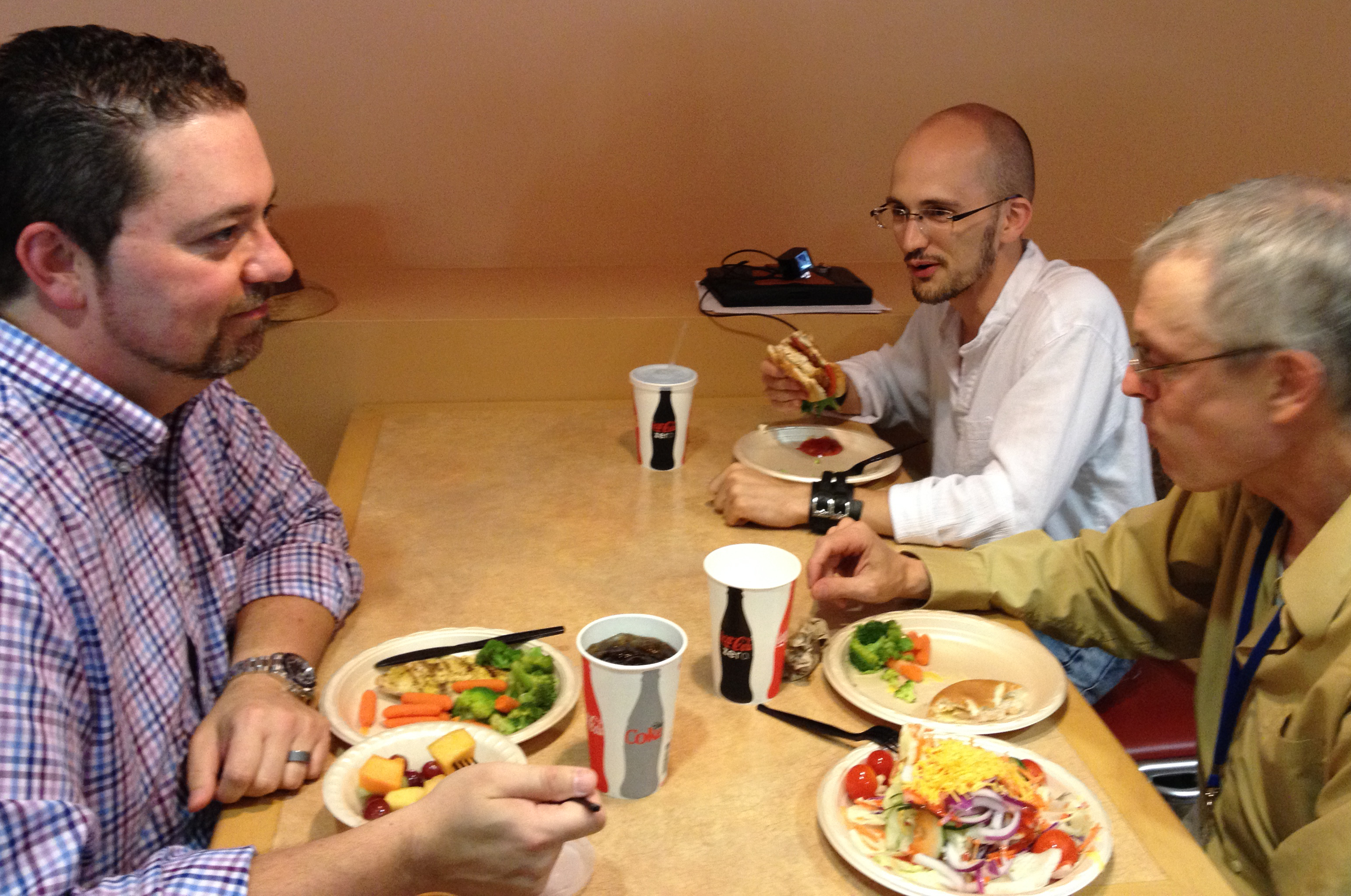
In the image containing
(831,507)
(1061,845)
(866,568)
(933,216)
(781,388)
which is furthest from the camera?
(781,388)

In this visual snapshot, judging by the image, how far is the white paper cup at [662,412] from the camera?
1930 mm

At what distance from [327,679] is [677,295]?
157 cm

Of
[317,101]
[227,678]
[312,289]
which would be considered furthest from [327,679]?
[317,101]

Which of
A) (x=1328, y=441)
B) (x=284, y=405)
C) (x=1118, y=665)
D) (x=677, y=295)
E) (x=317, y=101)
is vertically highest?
(x=317, y=101)

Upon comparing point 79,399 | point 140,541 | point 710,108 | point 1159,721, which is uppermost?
point 710,108

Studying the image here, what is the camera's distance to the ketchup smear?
2.09 m

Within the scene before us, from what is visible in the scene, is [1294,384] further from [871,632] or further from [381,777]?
[381,777]

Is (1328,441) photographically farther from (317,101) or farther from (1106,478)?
(317,101)

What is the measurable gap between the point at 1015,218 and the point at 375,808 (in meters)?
1.55

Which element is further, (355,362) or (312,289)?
(312,289)

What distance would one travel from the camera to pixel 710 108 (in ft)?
9.68

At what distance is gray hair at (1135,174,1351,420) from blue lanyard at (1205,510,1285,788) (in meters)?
0.21

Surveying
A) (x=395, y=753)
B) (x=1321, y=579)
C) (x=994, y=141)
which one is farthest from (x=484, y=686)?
(x=994, y=141)

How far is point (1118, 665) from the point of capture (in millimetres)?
1872
